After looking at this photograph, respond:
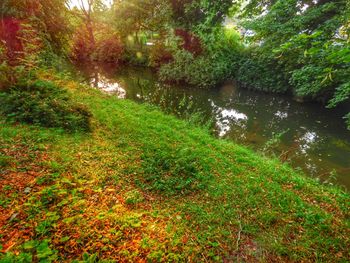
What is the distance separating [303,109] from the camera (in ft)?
39.9

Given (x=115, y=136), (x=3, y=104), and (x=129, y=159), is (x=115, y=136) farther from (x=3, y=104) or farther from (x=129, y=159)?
(x=3, y=104)

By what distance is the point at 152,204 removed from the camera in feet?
11.7

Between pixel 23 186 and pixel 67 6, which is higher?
pixel 67 6

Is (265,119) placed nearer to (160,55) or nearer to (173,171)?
(173,171)

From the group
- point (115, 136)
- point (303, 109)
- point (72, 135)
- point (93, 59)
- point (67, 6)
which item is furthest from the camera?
point (93, 59)

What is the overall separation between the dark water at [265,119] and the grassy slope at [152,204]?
2374 millimetres

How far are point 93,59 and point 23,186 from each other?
22718 mm

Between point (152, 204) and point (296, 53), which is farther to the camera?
point (296, 53)

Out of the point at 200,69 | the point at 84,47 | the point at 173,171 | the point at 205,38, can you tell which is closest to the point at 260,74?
the point at 200,69

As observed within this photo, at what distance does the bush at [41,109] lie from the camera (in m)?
5.08

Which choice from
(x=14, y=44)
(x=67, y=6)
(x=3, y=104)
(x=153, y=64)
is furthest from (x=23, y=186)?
(x=153, y=64)

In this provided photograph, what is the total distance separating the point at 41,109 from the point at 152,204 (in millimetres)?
3711

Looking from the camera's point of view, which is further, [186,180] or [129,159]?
[129,159]

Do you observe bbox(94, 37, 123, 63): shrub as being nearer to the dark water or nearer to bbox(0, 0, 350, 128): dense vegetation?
bbox(0, 0, 350, 128): dense vegetation
